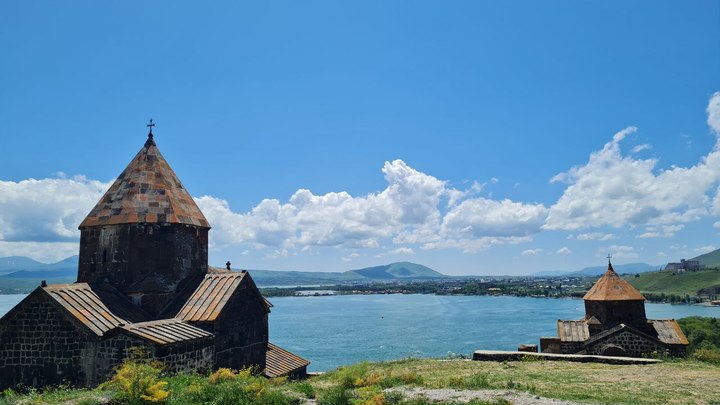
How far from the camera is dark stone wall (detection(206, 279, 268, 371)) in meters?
12.5

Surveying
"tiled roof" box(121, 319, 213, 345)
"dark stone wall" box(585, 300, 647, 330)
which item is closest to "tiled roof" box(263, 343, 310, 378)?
"tiled roof" box(121, 319, 213, 345)

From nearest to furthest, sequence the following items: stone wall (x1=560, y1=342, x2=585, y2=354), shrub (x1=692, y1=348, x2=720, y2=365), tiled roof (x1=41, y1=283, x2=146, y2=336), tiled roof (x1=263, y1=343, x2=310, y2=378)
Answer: tiled roof (x1=41, y1=283, x2=146, y2=336), tiled roof (x1=263, y1=343, x2=310, y2=378), shrub (x1=692, y1=348, x2=720, y2=365), stone wall (x1=560, y1=342, x2=585, y2=354)

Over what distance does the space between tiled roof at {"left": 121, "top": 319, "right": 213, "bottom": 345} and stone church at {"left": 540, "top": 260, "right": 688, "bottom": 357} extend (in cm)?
1658

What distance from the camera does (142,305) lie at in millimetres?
12891

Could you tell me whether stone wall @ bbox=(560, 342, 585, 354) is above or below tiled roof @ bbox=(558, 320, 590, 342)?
below

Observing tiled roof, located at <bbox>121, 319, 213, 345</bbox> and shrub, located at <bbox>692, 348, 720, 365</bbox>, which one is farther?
shrub, located at <bbox>692, 348, 720, 365</bbox>

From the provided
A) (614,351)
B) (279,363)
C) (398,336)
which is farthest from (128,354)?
(398,336)

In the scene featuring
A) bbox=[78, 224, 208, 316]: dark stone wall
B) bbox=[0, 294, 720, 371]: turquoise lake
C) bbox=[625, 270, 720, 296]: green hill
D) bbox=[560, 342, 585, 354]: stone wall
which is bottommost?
bbox=[0, 294, 720, 371]: turquoise lake

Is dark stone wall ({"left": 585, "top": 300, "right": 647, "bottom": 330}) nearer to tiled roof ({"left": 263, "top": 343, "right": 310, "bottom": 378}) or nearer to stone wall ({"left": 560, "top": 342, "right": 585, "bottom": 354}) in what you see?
stone wall ({"left": 560, "top": 342, "right": 585, "bottom": 354})

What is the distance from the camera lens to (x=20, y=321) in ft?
35.7

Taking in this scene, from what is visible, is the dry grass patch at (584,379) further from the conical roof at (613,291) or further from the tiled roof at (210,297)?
the conical roof at (613,291)

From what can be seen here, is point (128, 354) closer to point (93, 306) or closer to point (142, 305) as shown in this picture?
point (93, 306)

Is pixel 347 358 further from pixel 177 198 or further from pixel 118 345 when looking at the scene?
pixel 118 345

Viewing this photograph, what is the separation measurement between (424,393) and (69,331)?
7889 millimetres
